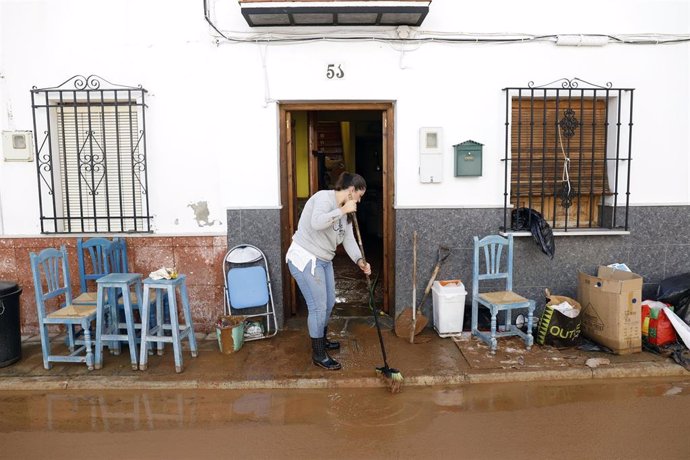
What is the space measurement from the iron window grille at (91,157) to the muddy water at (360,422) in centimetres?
213

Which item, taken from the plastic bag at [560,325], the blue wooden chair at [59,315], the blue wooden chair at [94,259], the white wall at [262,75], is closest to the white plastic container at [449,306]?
the plastic bag at [560,325]

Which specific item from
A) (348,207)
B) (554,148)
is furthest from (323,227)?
(554,148)

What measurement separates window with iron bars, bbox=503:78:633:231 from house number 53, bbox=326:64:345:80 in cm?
191

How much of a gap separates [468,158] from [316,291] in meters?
2.32

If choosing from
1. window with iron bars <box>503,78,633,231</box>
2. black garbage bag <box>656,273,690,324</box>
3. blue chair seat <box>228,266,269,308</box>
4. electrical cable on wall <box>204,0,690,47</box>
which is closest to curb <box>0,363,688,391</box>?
blue chair seat <box>228,266,269,308</box>

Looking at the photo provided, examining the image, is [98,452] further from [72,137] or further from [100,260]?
[72,137]

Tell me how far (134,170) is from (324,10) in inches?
109

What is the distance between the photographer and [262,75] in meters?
5.61

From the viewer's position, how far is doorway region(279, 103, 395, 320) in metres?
5.89

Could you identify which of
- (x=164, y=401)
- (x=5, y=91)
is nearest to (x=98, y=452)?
(x=164, y=401)

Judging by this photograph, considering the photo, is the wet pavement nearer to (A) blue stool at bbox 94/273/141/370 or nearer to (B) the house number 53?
(A) blue stool at bbox 94/273/141/370

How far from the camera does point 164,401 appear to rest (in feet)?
14.4

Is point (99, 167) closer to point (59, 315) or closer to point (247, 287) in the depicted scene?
point (59, 315)

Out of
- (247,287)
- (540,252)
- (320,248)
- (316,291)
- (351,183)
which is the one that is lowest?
(247,287)
